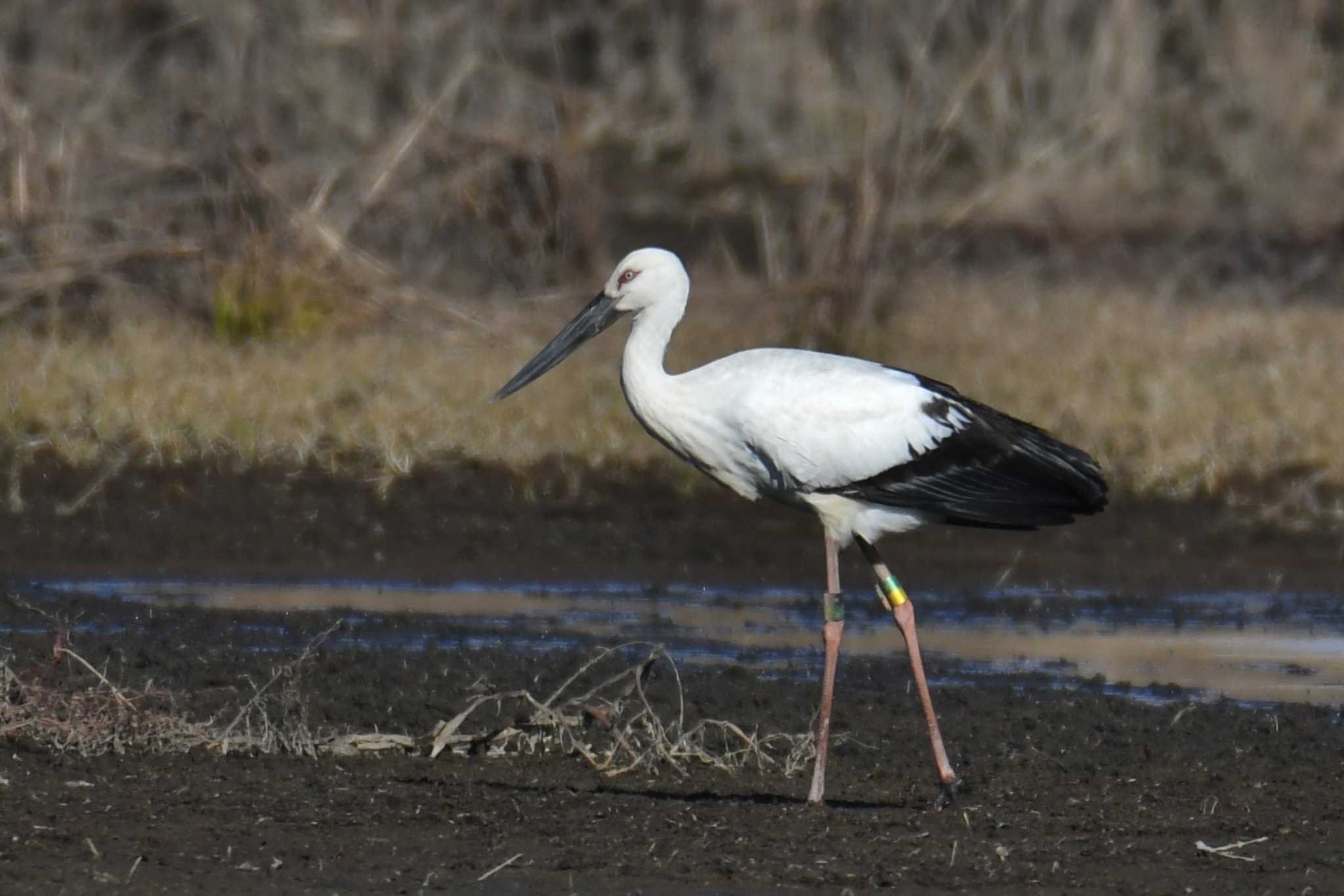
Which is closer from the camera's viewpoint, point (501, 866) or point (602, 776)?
point (501, 866)

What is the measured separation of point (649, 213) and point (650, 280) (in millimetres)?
8665

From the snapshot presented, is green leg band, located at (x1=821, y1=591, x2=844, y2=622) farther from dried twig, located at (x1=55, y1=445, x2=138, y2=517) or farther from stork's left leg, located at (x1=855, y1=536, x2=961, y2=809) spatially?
dried twig, located at (x1=55, y1=445, x2=138, y2=517)

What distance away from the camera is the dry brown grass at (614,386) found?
851cm

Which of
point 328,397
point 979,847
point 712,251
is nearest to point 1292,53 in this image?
point 712,251

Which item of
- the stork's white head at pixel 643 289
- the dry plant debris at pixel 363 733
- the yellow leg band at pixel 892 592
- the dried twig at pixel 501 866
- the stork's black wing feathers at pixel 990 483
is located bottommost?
the dried twig at pixel 501 866

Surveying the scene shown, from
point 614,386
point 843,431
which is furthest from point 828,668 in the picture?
point 614,386

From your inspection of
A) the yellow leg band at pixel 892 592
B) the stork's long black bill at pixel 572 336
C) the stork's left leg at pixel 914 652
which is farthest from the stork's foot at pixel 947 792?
the stork's long black bill at pixel 572 336

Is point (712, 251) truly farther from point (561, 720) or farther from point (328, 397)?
point (561, 720)

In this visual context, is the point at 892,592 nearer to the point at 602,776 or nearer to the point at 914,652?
the point at 914,652

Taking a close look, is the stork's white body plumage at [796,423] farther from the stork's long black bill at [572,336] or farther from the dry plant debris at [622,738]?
the dry plant debris at [622,738]

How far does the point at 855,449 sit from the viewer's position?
546cm

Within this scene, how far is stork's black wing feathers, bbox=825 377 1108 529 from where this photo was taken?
551 centimetres

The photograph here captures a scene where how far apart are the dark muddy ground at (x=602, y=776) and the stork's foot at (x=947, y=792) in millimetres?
29

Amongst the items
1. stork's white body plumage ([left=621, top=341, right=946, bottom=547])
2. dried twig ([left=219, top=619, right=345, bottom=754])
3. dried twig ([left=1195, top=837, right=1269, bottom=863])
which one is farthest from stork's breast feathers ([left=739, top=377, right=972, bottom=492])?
dried twig ([left=1195, top=837, right=1269, bottom=863])
